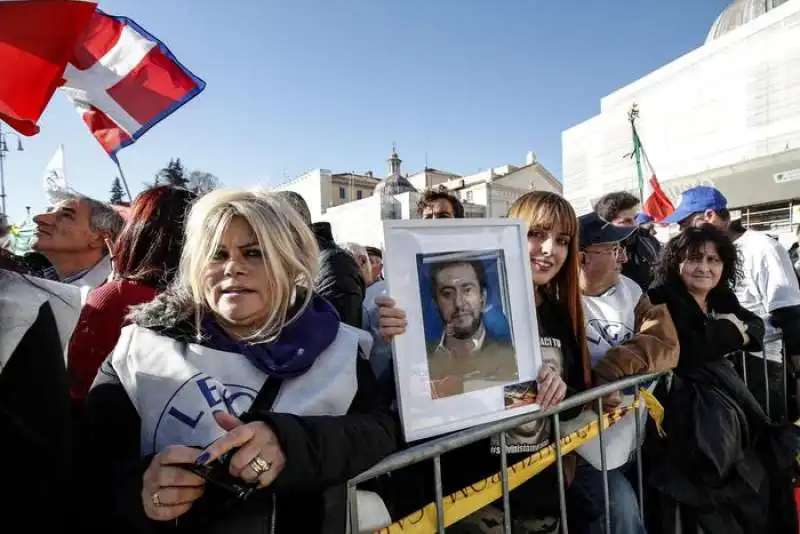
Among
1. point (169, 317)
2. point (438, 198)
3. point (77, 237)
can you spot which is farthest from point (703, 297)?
point (77, 237)

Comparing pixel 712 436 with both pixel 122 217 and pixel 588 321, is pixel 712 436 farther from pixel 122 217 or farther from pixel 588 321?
pixel 122 217

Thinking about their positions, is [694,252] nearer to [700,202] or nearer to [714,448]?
[714,448]

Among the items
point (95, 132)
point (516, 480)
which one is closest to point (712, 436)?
point (516, 480)

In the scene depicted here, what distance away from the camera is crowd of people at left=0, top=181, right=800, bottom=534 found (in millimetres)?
1032

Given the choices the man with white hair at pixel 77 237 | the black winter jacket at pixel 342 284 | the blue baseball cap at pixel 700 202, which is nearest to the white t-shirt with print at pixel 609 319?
the black winter jacket at pixel 342 284

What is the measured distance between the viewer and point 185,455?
1015mm

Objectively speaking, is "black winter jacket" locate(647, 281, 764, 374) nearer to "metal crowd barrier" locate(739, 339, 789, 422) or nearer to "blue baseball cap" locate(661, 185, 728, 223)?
"metal crowd barrier" locate(739, 339, 789, 422)

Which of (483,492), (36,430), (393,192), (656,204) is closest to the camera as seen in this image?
(36,430)

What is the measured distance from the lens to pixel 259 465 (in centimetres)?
103

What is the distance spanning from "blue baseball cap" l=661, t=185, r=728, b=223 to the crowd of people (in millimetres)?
1442

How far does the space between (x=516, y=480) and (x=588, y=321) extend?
867mm

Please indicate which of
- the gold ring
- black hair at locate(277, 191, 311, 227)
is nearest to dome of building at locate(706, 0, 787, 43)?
black hair at locate(277, 191, 311, 227)

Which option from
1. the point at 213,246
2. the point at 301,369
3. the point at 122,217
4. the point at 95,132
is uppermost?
the point at 95,132

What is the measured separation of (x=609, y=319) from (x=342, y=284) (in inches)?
49.3
